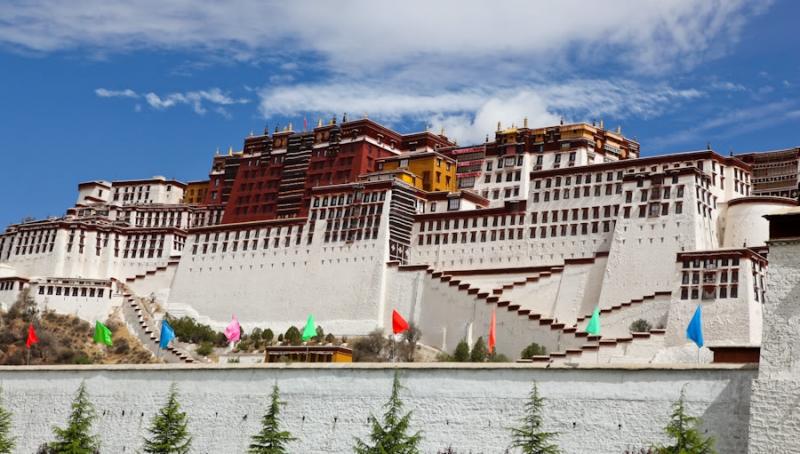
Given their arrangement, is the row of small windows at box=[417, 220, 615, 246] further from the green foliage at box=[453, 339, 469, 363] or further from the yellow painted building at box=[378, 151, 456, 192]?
A: the green foliage at box=[453, 339, 469, 363]

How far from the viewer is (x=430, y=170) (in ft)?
318

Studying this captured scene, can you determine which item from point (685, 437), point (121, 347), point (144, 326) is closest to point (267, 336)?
point (144, 326)

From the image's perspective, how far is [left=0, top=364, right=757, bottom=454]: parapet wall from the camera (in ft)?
107

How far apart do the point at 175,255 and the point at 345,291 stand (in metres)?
20.9

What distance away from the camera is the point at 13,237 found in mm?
108625

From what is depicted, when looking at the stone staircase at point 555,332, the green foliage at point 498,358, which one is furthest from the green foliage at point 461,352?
the stone staircase at point 555,332

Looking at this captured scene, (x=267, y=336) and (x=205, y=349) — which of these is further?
(x=267, y=336)

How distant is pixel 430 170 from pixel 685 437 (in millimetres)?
67586

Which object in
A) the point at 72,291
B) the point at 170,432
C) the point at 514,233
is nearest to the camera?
the point at 170,432

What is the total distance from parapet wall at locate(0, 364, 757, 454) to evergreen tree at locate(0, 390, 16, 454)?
19.4 inches

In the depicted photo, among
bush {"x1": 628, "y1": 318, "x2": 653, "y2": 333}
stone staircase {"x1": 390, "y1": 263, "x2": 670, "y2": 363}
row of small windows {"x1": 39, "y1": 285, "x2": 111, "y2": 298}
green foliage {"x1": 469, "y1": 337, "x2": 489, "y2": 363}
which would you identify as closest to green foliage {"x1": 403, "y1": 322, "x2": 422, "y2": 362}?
stone staircase {"x1": 390, "y1": 263, "x2": 670, "y2": 363}

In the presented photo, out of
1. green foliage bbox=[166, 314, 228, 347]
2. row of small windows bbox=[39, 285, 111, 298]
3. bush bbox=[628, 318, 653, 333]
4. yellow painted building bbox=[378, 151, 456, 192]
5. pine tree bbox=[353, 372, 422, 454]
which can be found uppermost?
yellow painted building bbox=[378, 151, 456, 192]

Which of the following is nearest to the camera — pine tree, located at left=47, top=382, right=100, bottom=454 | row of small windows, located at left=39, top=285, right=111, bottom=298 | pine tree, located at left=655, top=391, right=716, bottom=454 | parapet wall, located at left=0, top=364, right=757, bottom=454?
pine tree, located at left=655, top=391, right=716, bottom=454

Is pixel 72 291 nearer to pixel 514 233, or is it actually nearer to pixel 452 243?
pixel 452 243
